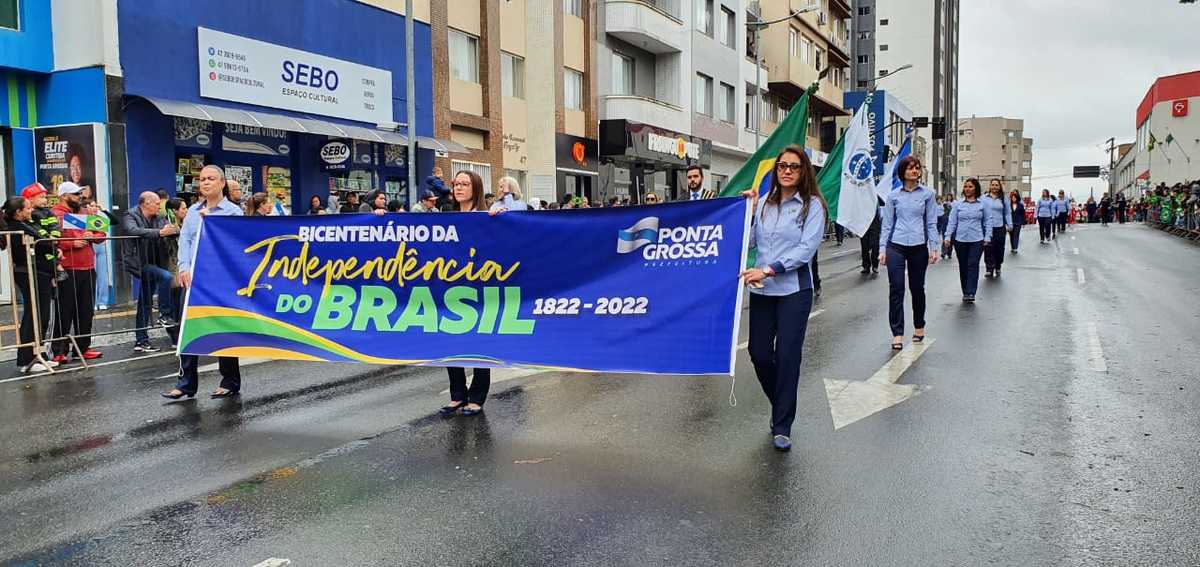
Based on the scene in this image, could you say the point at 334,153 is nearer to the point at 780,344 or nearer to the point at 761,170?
the point at 761,170

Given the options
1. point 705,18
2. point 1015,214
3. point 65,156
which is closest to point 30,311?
point 65,156

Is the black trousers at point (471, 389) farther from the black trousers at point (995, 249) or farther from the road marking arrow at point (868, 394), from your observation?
the black trousers at point (995, 249)

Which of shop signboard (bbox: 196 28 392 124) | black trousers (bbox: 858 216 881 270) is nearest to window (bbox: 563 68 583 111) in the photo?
shop signboard (bbox: 196 28 392 124)

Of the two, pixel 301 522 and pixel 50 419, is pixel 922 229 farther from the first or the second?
pixel 50 419

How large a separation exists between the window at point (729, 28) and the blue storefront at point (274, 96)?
20.3 meters

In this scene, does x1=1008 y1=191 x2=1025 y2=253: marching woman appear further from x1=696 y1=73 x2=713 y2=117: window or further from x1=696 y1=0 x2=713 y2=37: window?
x1=696 y1=0 x2=713 y2=37: window

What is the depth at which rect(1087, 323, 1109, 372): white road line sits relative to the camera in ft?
27.2

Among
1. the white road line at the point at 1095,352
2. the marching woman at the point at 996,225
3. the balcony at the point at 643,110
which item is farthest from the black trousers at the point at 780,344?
the balcony at the point at 643,110

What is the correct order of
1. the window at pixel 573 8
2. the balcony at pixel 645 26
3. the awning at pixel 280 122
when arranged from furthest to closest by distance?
the balcony at pixel 645 26 → the window at pixel 573 8 → the awning at pixel 280 122

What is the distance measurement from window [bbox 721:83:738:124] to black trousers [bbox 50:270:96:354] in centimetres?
3339

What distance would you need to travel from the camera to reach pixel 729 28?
1629 inches

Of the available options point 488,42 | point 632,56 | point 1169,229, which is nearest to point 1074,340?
point 488,42

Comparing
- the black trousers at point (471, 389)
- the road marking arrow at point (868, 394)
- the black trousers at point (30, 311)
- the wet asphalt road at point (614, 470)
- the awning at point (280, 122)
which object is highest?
the awning at point (280, 122)

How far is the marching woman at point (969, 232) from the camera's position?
13.8 metres
